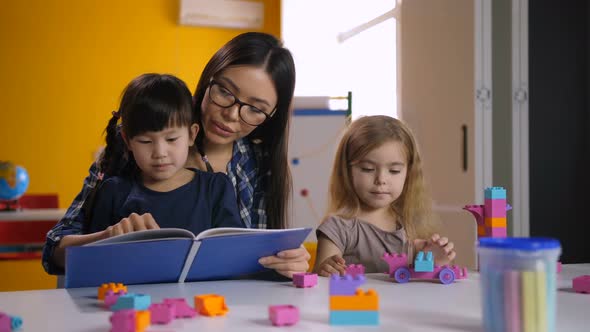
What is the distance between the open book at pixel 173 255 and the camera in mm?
1184

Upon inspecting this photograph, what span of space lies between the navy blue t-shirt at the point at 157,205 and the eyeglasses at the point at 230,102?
0.22 m

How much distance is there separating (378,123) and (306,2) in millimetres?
4122

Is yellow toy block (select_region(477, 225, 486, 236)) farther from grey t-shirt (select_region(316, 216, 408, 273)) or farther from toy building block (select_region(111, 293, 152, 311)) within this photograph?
toy building block (select_region(111, 293, 152, 311))

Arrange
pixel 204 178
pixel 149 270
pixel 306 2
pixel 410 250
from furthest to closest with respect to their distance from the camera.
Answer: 1. pixel 306 2
2. pixel 204 178
3. pixel 410 250
4. pixel 149 270

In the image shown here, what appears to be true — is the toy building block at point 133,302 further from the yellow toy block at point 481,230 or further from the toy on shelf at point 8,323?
the yellow toy block at point 481,230

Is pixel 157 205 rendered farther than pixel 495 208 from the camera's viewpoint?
Yes

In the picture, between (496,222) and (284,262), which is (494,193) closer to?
(496,222)

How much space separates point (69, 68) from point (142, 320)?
17.8 ft

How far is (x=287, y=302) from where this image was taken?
1.11 meters

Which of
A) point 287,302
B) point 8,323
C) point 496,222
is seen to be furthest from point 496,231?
point 8,323

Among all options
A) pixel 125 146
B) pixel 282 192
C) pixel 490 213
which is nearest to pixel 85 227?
pixel 125 146

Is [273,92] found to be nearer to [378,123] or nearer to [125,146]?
[378,123]

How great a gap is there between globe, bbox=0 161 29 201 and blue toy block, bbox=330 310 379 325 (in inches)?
117

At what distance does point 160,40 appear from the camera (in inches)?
239
